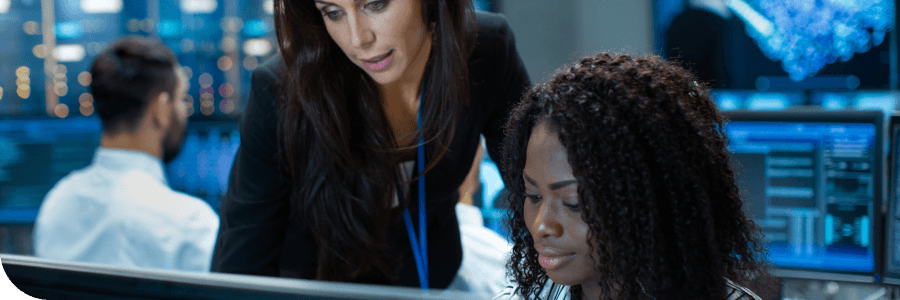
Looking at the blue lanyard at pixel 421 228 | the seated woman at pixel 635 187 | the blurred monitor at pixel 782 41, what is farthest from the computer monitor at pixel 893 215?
the blurred monitor at pixel 782 41

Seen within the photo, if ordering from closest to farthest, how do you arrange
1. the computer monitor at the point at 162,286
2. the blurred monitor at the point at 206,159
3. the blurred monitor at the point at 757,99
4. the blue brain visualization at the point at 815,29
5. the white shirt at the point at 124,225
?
the computer monitor at the point at 162,286, the white shirt at the point at 124,225, the blue brain visualization at the point at 815,29, the blurred monitor at the point at 757,99, the blurred monitor at the point at 206,159

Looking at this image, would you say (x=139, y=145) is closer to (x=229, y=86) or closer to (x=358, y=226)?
(x=229, y=86)

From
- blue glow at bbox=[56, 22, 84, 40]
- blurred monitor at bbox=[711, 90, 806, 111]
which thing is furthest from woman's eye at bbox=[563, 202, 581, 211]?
blue glow at bbox=[56, 22, 84, 40]

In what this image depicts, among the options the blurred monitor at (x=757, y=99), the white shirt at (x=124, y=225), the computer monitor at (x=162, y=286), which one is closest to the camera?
the computer monitor at (x=162, y=286)

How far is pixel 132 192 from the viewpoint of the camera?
183cm

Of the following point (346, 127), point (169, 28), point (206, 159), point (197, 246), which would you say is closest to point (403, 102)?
point (346, 127)

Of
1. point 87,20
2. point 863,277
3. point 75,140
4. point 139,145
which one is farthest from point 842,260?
point 87,20

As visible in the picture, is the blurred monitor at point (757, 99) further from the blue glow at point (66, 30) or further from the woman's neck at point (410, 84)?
the blue glow at point (66, 30)

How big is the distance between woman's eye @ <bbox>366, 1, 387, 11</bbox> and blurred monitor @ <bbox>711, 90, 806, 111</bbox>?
5.51 feet

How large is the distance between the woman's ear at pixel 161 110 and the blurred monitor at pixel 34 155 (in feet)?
2.50

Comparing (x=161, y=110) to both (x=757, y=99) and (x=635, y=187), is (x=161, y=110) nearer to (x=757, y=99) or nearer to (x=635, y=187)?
(x=635, y=187)

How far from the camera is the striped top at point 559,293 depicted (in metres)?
0.63

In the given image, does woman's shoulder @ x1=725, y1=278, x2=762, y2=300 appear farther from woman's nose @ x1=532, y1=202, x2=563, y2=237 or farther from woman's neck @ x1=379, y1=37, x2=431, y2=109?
woman's neck @ x1=379, y1=37, x2=431, y2=109

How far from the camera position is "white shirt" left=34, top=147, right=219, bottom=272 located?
1721 millimetres
